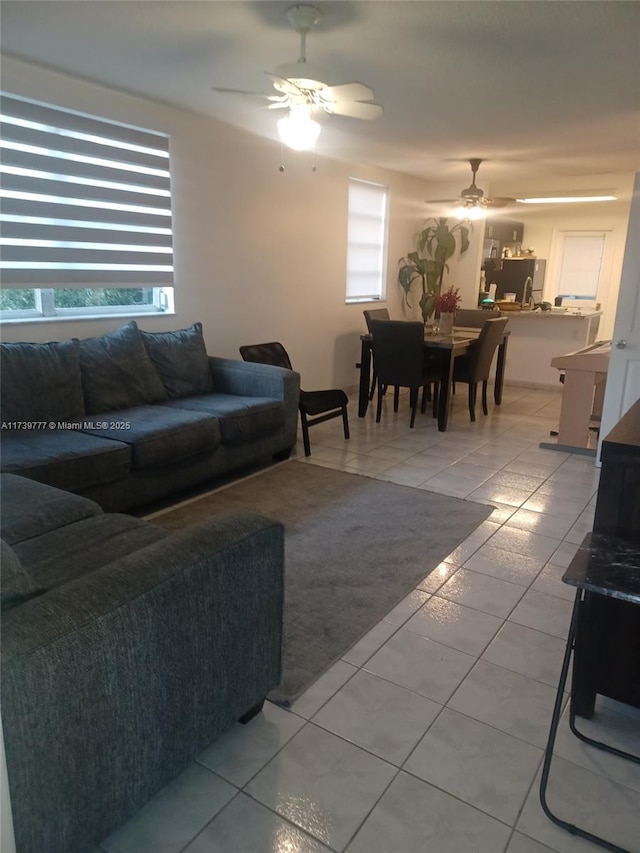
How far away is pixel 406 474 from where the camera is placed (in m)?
3.94

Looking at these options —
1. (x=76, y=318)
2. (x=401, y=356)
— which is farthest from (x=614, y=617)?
(x=401, y=356)

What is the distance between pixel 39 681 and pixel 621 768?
154cm

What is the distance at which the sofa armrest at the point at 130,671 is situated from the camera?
110 centimetres

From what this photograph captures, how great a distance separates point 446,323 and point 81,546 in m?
4.26

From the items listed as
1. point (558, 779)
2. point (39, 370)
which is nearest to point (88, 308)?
point (39, 370)

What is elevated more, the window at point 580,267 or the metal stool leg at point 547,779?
the window at point 580,267

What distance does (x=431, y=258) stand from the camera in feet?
23.0

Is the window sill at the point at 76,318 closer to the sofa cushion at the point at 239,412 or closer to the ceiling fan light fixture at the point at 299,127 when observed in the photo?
the sofa cushion at the point at 239,412

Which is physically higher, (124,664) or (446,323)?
(446,323)

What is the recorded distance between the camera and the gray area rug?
217 cm

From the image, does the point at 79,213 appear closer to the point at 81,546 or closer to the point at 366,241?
the point at 81,546

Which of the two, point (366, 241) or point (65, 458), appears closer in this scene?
point (65, 458)

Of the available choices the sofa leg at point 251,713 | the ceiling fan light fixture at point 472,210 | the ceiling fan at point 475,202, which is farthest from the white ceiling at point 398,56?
the sofa leg at point 251,713

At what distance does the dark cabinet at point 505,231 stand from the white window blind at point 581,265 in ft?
2.32
